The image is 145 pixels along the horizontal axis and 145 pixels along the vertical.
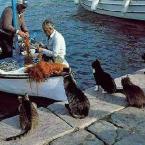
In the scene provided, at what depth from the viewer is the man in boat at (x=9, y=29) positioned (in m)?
11.5

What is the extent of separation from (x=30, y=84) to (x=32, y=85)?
0.21 ft

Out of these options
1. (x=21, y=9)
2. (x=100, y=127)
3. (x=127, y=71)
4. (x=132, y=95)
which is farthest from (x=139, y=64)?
(x=100, y=127)

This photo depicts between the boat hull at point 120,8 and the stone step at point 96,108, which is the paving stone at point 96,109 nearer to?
the stone step at point 96,108

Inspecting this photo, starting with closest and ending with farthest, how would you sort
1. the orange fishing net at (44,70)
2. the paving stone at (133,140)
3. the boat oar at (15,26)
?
1. the paving stone at (133,140)
2. the orange fishing net at (44,70)
3. the boat oar at (15,26)

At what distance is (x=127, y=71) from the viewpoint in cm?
1365

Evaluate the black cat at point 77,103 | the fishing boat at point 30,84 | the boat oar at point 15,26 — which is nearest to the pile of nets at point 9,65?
the fishing boat at point 30,84

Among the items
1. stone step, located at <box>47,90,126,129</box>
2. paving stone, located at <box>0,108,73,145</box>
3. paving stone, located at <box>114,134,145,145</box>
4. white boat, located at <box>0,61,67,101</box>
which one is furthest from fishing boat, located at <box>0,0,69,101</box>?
paving stone, located at <box>114,134,145,145</box>

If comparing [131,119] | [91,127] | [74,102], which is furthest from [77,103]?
[131,119]

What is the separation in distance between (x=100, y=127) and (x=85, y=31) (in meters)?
12.0

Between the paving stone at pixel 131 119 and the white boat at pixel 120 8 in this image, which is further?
the white boat at pixel 120 8

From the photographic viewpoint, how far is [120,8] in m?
20.2

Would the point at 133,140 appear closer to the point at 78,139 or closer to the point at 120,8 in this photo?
the point at 78,139

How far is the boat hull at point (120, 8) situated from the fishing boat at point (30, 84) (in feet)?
33.4

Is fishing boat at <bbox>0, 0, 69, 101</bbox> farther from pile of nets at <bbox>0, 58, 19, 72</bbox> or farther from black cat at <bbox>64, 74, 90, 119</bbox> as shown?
black cat at <bbox>64, 74, 90, 119</bbox>
